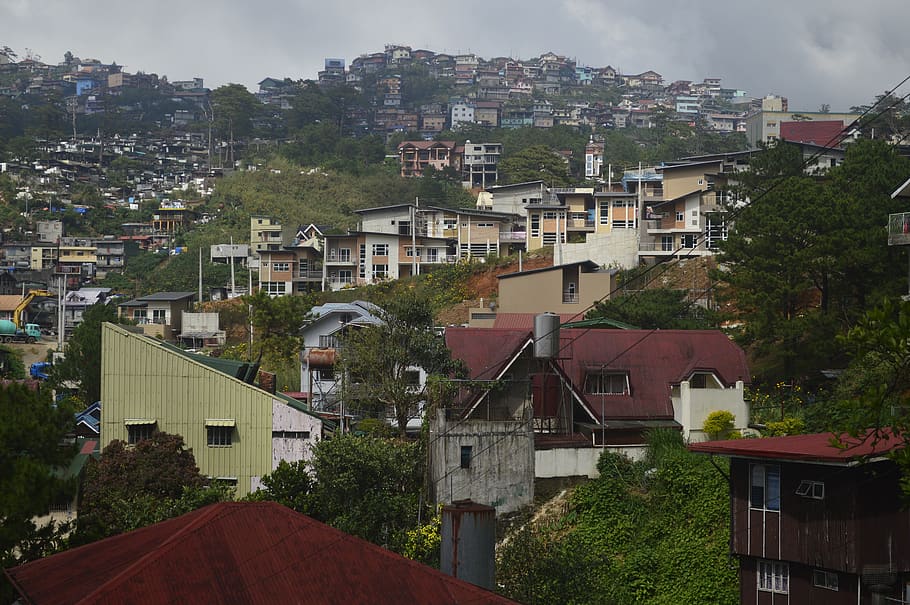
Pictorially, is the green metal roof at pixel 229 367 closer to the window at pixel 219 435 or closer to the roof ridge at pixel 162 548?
the window at pixel 219 435

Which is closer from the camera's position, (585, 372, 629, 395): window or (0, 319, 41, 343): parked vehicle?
(585, 372, 629, 395): window

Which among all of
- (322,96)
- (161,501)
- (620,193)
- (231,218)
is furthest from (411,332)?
(322,96)

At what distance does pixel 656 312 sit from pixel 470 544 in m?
24.2

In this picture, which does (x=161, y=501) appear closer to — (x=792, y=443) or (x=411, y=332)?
(x=411, y=332)

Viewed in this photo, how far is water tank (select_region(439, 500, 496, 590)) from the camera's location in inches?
578

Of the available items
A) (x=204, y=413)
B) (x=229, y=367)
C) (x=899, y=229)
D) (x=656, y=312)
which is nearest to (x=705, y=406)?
(x=899, y=229)

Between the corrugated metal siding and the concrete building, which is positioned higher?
the concrete building

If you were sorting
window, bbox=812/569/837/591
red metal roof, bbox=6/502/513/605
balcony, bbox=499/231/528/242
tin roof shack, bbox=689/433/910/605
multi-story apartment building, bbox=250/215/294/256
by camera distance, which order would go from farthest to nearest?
multi-story apartment building, bbox=250/215/294/256 < balcony, bbox=499/231/528/242 < window, bbox=812/569/837/591 < tin roof shack, bbox=689/433/910/605 < red metal roof, bbox=6/502/513/605

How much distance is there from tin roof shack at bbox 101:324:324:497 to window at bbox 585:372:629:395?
22.1 feet

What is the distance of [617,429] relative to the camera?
27703 millimetres

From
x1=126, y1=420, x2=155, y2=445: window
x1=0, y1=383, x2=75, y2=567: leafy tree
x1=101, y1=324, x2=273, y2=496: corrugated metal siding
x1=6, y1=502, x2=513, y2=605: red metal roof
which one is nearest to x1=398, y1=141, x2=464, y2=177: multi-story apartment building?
x1=101, y1=324, x2=273, y2=496: corrugated metal siding

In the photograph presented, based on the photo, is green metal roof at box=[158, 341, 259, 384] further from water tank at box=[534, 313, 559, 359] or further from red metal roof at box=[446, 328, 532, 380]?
water tank at box=[534, 313, 559, 359]

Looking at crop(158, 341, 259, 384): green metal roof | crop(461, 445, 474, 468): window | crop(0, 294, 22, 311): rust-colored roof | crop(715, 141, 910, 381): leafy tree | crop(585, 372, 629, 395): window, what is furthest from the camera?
crop(0, 294, 22, 311): rust-colored roof

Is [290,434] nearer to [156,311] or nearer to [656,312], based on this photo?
[656,312]
